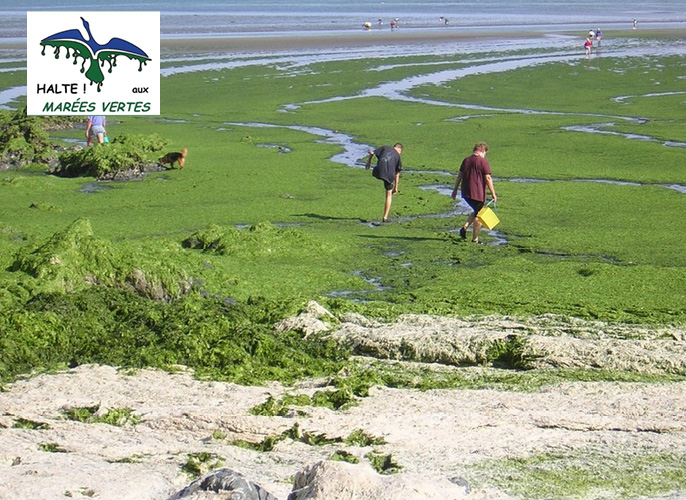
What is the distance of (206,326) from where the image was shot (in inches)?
432

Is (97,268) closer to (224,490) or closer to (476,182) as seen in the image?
(476,182)

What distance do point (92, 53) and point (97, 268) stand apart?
45.3 feet

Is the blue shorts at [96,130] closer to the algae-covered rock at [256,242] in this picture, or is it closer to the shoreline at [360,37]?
the algae-covered rock at [256,242]

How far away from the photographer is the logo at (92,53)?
83.5ft

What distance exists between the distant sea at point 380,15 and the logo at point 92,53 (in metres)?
49.9

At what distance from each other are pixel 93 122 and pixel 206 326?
16406mm

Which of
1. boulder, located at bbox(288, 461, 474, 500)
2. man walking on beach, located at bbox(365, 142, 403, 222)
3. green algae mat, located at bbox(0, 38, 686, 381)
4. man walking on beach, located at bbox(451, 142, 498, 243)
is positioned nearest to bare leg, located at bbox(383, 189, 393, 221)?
man walking on beach, located at bbox(365, 142, 403, 222)

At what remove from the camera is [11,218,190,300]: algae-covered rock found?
12.5 metres

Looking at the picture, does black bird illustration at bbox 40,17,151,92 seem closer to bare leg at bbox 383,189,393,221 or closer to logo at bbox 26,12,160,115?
logo at bbox 26,12,160,115

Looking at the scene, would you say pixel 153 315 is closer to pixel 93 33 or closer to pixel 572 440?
pixel 572 440

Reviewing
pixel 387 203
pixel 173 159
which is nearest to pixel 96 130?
pixel 173 159

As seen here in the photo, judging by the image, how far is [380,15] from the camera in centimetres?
11138

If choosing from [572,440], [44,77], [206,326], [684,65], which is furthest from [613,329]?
[684,65]

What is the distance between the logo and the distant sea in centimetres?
4991
